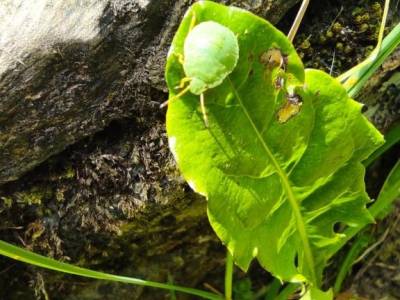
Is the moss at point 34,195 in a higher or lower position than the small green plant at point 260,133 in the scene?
lower

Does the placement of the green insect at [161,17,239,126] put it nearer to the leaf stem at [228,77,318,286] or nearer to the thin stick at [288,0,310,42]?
the leaf stem at [228,77,318,286]

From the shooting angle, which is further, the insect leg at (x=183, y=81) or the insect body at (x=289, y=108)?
the insect body at (x=289, y=108)

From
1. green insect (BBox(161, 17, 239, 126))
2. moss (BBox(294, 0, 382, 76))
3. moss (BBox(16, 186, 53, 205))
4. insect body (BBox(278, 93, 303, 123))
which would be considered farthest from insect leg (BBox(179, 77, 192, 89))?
moss (BBox(16, 186, 53, 205))

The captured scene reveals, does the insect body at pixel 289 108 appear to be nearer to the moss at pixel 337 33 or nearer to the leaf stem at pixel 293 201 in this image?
the leaf stem at pixel 293 201

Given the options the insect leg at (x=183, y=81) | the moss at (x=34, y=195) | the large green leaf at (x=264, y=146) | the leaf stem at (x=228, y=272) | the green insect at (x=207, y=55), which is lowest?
the leaf stem at (x=228, y=272)

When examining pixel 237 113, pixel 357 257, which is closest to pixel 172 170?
pixel 237 113

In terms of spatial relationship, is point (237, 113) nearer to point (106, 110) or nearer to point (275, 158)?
point (275, 158)

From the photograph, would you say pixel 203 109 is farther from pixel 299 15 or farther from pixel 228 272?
pixel 228 272

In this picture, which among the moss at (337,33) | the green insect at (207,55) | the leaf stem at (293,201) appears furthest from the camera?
the moss at (337,33)

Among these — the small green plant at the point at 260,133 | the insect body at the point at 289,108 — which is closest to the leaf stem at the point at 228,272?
the small green plant at the point at 260,133

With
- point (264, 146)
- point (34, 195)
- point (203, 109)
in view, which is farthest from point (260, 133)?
point (34, 195)
